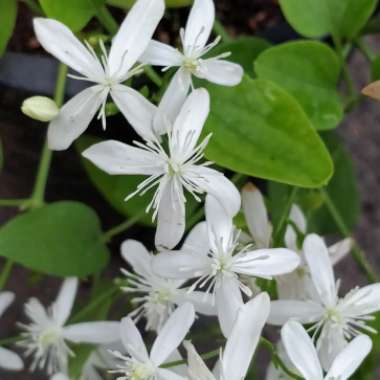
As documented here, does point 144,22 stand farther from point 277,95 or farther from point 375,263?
point 375,263

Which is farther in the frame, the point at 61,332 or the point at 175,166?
the point at 61,332

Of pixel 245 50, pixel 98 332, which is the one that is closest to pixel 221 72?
pixel 245 50

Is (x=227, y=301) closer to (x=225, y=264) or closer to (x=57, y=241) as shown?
(x=225, y=264)

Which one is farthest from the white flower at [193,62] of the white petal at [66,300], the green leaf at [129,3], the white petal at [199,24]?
the white petal at [66,300]

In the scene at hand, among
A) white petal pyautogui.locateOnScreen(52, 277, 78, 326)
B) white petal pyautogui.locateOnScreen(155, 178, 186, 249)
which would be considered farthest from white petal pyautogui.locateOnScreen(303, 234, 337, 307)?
white petal pyautogui.locateOnScreen(52, 277, 78, 326)

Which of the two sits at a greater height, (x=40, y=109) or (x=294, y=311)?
(x=40, y=109)

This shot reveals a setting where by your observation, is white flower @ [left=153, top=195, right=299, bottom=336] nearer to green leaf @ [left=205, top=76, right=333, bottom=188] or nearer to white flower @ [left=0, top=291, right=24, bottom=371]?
green leaf @ [left=205, top=76, right=333, bottom=188]

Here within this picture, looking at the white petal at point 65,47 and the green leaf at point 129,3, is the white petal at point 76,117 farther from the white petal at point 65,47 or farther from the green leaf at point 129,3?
the green leaf at point 129,3

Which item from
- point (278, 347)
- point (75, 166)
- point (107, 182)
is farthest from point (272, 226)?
point (75, 166)
